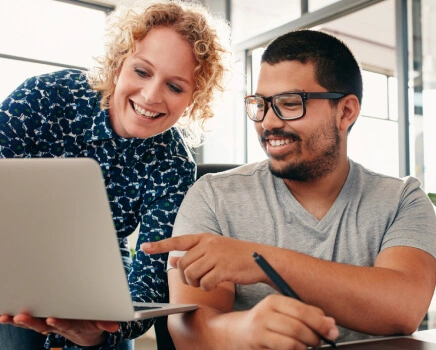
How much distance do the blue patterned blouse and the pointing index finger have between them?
0.46 metres

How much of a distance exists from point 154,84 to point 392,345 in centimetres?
87

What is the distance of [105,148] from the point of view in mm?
1481

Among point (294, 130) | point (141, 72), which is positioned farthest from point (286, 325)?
point (141, 72)

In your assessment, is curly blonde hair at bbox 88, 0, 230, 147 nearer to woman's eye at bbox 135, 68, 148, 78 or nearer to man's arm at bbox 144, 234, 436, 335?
woman's eye at bbox 135, 68, 148, 78

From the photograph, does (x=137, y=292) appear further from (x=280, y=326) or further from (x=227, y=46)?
(x=227, y=46)

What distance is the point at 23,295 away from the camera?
0.86m

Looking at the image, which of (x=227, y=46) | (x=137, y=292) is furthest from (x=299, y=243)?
(x=227, y=46)

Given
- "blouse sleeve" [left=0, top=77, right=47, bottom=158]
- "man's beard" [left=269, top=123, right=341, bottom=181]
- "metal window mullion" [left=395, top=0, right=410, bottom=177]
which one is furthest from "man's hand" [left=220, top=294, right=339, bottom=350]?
"metal window mullion" [left=395, top=0, right=410, bottom=177]

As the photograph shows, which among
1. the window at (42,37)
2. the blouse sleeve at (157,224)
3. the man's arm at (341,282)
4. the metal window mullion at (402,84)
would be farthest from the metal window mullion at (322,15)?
the man's arm at (341,282)

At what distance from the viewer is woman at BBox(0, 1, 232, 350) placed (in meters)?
1.40

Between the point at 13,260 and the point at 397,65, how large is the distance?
3191 millimetres

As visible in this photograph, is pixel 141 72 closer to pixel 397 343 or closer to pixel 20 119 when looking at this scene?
pixel 20 119

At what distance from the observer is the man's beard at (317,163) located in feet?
4.28

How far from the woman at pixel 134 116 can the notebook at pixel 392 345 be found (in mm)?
591
